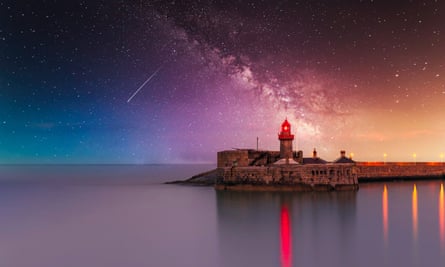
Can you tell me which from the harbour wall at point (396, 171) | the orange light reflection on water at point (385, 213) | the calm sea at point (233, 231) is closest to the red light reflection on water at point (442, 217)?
the calm sea at point (233, 231)

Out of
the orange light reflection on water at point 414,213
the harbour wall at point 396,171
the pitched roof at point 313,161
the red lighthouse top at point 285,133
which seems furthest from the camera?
the harbour wall at point 396,171

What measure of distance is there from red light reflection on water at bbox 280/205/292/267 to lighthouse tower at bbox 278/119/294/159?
8.54 metres

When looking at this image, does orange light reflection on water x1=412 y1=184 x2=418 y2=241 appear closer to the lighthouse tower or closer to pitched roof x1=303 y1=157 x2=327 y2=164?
pitched roof x1=303 y1=157 x2=327 y2=164

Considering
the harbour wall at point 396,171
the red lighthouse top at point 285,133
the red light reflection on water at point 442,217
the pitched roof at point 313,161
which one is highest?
the red lighthouse top at point 285,133

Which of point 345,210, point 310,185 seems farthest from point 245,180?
point 345,210

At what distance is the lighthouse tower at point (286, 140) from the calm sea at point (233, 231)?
13.1ft

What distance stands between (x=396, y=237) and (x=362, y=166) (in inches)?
1152

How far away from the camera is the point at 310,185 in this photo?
30.5m

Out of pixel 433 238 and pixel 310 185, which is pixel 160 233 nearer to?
pixel 433 238

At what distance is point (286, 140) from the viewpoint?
1309 inches

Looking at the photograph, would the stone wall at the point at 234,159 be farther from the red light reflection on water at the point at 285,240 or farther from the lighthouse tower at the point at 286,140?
the red light reflection on water at the point at 285,240

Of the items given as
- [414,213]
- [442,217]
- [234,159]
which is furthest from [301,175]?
[442,217]

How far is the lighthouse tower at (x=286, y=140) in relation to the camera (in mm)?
33125

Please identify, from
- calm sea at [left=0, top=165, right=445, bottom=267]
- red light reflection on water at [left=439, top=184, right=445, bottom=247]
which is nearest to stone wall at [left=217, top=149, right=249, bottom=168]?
calm sea at [left=0, top=165, right=445, bottom=267]
